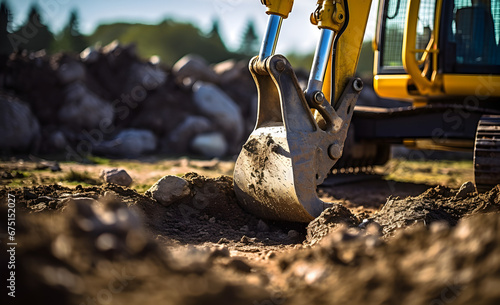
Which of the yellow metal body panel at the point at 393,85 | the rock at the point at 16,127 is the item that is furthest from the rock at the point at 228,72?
the yellow metal body panel at the point at 393,85

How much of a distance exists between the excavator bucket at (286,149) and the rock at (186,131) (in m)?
6.44

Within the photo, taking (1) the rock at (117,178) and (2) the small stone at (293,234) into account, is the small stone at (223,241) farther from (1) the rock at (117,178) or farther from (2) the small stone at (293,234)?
(1) the rock at (117,178)

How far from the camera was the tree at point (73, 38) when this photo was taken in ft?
63.0

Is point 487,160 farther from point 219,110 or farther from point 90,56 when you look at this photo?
point 90,56

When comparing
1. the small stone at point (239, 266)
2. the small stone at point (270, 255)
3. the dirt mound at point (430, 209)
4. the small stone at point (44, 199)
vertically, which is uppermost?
the dirt mound at point (430, 209)

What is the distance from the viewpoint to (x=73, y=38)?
22.0m

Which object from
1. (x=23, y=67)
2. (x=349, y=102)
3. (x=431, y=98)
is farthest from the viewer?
(x=23, y=67)

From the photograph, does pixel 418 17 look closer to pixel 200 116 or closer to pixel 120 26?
pixel 200 116

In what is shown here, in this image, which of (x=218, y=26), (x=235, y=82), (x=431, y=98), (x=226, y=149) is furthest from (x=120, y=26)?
(x=431, y=98)

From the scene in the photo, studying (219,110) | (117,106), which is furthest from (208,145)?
(117,106)

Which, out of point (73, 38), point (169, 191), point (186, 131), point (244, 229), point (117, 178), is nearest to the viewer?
point (244, 229)

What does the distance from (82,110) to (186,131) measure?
82.6 inches

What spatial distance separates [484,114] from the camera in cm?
497

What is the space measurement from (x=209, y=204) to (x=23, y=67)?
785 cm
